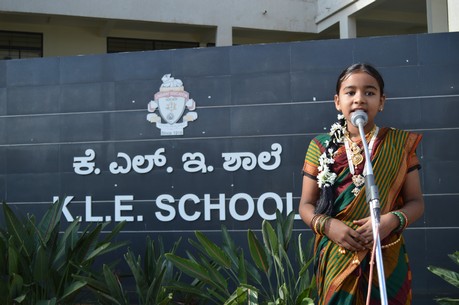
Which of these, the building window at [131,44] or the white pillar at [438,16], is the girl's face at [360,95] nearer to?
the white pillar at [438,16]

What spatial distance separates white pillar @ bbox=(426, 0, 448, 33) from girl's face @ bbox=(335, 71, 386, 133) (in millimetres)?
8296

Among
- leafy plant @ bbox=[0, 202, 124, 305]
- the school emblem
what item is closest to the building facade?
the school emblem

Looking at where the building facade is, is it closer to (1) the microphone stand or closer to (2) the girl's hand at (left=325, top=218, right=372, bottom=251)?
(2) the girl's hand at (left=325, top=218, right=372, bottom=251)

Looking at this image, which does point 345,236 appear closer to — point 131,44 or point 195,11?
point 195,11

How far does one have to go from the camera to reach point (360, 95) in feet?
8.56

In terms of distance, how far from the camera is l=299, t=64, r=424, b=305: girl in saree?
2.52 meters

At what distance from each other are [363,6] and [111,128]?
677 cm

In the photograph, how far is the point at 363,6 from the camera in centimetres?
1135

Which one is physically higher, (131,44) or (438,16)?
(131,44)

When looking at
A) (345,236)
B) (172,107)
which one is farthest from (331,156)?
(172,107)

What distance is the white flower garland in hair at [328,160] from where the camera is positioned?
2674mm

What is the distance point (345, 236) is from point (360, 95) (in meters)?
0.57

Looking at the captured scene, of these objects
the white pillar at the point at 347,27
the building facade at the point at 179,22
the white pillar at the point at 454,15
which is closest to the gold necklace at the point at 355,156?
the white pillar at the point at 454,15

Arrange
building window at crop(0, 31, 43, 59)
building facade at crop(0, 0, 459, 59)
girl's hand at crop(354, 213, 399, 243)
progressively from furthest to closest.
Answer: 1. building window at crop(0, 31, 43, 59)
2. building facade at crop(0, 0, 459, 59)
3. girl's hand at crop(354, 213, 399, 243)
